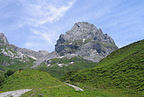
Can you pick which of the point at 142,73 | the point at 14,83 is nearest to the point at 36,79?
the point at 14,83

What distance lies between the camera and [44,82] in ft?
175

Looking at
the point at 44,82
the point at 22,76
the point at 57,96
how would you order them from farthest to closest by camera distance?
the point at 22,76 < the point at 44,82 < the point at 57,96

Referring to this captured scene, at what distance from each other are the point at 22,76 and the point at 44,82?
11285 millimetres

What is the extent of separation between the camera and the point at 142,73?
179ft

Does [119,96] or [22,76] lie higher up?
[22,76]

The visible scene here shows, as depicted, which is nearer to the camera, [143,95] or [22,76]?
[143,95]

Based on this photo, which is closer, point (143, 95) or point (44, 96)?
point (44, 96)

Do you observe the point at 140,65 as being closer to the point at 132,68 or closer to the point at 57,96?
the point at 132,68

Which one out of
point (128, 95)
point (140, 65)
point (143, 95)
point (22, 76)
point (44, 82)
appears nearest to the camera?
point (143, 95)

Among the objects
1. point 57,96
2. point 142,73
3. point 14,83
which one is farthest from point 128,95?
point 14,83

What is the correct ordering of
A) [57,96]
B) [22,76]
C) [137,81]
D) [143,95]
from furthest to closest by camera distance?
[22,76], [137,81], [143,95], [57,96]

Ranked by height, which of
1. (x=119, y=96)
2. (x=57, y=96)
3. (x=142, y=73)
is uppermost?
(x=142, y=73)

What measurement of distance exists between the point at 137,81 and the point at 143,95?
13.7 m

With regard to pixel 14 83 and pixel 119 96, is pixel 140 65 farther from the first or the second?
pixel 14 83
